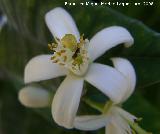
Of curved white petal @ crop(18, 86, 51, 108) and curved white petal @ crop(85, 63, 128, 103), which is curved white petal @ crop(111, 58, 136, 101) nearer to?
curved white petal @ crop(85, 63, 128, 103)

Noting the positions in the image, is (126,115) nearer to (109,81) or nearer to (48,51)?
(109,81)

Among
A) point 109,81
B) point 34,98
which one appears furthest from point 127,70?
point 34,98

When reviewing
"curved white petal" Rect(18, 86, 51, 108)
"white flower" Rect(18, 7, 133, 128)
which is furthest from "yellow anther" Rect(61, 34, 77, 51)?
"curved white petal" Rect(18, 86, 51, 108)

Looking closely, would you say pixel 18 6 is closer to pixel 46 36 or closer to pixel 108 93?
pixel 46 36

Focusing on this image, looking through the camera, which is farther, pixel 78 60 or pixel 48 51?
pixel 48 51
